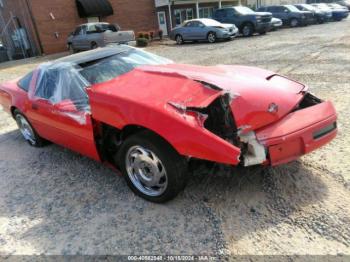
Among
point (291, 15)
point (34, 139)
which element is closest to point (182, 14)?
point (291, 15)

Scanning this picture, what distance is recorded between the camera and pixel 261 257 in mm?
2451

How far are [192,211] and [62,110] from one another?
1.96m

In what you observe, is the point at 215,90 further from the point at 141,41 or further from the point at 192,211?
the point at 141,41

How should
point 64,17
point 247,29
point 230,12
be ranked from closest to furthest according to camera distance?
1. point 247,29
2. point 230,12
3. point 64,17

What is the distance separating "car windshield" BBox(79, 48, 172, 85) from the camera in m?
4.06

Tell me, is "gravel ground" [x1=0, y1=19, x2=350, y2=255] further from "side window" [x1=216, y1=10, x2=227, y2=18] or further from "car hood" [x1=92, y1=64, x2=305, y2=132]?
"side window" [x1=216, y1=10, x2=227, y2=18]

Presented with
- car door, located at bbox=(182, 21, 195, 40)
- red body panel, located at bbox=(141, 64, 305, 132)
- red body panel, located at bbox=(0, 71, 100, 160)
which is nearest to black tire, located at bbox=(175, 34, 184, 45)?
car door, located at bbox=(182, 21, 195, 40)

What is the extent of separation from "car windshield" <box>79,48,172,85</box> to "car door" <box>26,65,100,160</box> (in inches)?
6.5

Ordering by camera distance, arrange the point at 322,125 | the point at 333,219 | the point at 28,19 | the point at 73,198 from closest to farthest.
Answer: the point at 333,219 < the point at 322,125 < the point at 73,198 < the point at 28,19

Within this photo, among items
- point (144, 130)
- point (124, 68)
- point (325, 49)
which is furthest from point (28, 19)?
point (144, 130)

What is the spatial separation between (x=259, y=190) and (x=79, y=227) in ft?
5.77

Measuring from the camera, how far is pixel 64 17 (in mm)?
22000

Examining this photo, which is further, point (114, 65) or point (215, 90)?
point (114, 65)

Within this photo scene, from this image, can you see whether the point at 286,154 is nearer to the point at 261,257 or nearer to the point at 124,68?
the point at 261,257
